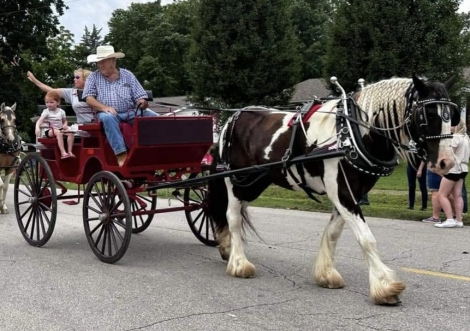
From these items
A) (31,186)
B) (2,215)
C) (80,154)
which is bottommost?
(2,215)

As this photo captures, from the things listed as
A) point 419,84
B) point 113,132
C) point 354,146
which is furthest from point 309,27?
point 419,84

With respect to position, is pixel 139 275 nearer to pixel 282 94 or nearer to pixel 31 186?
pixel 31 186

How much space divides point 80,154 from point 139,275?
2033 mm

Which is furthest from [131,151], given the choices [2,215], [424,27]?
[424,27]

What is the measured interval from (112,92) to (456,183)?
569 cm

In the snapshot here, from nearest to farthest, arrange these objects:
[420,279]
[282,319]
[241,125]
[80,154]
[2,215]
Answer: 1. [282,319]
2. [420,279]
3. [241,125]
4. [80,154]
5. [2,215]

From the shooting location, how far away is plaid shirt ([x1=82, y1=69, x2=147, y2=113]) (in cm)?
684

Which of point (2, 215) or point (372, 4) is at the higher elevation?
point (372, 4)

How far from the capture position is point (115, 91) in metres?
6.88

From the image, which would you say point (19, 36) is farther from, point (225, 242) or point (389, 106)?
point (389, 106)

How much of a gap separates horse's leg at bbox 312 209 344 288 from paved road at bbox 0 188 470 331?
124 millimetres

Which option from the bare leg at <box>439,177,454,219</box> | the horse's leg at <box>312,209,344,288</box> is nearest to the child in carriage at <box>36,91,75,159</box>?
the horse's leg at <box>312,209,344,288</box>

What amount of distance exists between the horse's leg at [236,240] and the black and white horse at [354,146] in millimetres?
11

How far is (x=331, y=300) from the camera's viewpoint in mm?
4996
